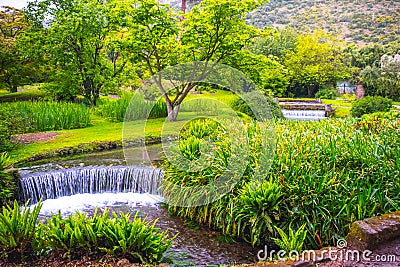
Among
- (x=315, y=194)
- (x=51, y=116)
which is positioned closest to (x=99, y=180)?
(x=315, y=194)

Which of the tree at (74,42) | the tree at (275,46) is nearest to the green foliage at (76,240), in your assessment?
the tree at (74,42)

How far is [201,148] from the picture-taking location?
19.1 feet

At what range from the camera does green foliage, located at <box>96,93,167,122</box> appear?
11.6 meters

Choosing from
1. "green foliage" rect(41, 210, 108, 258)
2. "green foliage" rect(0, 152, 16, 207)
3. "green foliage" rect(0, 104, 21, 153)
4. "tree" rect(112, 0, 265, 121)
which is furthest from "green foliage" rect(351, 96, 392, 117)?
"green foliage" rect(41, 210, 108, 258)

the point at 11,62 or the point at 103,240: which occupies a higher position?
the point at 11,62

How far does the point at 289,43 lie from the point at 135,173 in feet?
76.2

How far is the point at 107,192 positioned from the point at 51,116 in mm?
4560

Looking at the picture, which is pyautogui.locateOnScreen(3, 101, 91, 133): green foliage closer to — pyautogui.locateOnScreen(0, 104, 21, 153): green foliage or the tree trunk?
pyautogui.locateOnScreen(0, 104, 21, 153): green foliage

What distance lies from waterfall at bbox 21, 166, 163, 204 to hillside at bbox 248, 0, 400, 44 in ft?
122

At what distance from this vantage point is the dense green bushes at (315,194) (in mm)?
4039

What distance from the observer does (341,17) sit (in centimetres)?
4384

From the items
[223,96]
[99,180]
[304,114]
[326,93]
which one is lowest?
[99,180]

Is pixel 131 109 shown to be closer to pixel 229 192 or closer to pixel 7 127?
pixel 7 127
